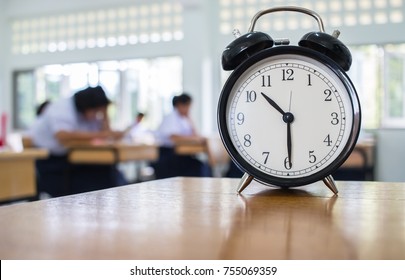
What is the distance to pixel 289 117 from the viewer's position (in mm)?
633

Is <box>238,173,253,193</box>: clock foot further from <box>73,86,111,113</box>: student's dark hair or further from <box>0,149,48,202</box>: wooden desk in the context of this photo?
<box>73,86,111,113</box>: student's dark hair

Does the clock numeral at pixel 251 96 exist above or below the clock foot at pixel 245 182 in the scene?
above

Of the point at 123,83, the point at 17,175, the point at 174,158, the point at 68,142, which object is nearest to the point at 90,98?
the point at 68,142

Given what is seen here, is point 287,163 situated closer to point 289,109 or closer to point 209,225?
point 289,109

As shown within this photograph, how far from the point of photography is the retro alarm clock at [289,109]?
2.06 feet

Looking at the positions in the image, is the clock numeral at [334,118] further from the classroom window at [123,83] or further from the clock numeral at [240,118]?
the classroom window at [123,83]

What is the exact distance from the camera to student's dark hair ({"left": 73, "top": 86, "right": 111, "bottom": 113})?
359 cm

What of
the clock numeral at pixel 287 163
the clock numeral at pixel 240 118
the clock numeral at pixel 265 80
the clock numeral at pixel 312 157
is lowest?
the clock numeral at pixel 287 163

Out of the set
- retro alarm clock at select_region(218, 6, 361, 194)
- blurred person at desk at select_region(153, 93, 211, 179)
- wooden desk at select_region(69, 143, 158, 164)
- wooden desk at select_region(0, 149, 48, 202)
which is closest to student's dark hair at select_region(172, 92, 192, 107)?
blurred person at desk at select_region(153, 93, 211, 179)

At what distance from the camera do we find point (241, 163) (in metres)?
0.65

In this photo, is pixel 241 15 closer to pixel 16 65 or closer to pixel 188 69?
pixel 188 69

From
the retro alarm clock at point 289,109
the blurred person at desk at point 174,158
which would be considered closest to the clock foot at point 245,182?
the retro alarm clock at point 289,109

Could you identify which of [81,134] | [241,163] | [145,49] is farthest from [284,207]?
[145,49]
